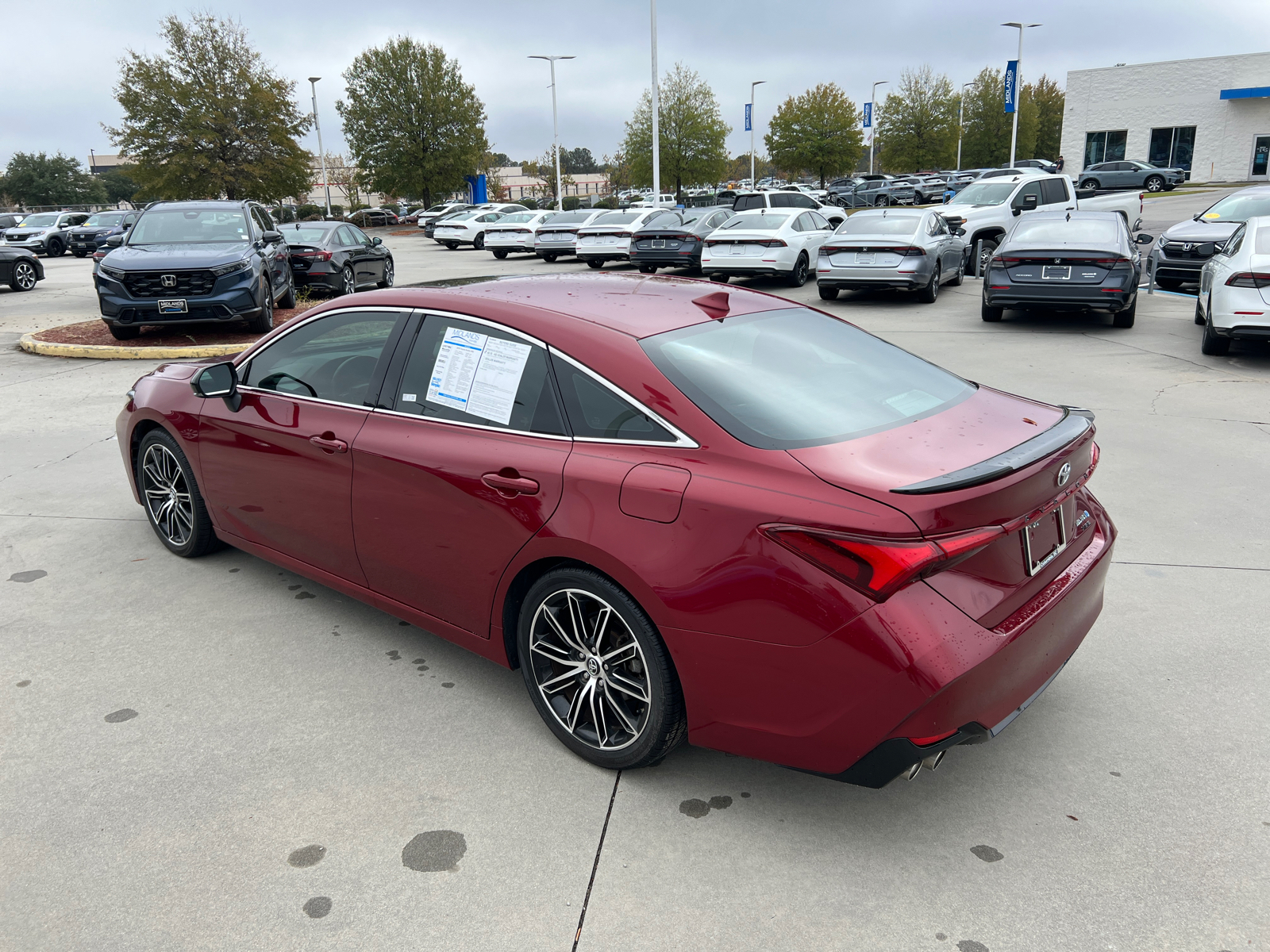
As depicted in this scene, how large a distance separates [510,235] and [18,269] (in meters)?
13.0

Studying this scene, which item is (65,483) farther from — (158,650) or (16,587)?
(158,650)

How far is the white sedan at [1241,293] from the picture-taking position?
30.5 ft

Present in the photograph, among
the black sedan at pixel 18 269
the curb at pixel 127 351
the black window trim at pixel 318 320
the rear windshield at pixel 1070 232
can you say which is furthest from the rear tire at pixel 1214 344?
the black sedan at pixel 18 269

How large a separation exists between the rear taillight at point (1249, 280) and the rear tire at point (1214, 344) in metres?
0.64

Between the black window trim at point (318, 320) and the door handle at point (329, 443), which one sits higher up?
the black window trim at point (318, 320)

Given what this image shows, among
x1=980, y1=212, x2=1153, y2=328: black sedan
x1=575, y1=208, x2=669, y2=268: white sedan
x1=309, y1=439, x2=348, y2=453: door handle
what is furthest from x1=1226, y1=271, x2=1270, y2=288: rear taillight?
x1=575, y1=208, x2=669, y2=268: white sedan

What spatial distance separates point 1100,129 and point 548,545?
2315 inches

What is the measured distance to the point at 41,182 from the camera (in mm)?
86312

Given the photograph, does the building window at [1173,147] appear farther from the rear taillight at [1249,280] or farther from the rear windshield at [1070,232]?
the rear taillight at [1249,280]

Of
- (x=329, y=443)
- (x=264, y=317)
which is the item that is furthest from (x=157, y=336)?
(x=329, y=443)

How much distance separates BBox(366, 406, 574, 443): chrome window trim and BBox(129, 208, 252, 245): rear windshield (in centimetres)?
1021

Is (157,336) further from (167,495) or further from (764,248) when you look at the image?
(764,248)

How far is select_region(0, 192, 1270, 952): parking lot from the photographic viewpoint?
8.21 feet

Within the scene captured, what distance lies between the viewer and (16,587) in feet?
15.7
